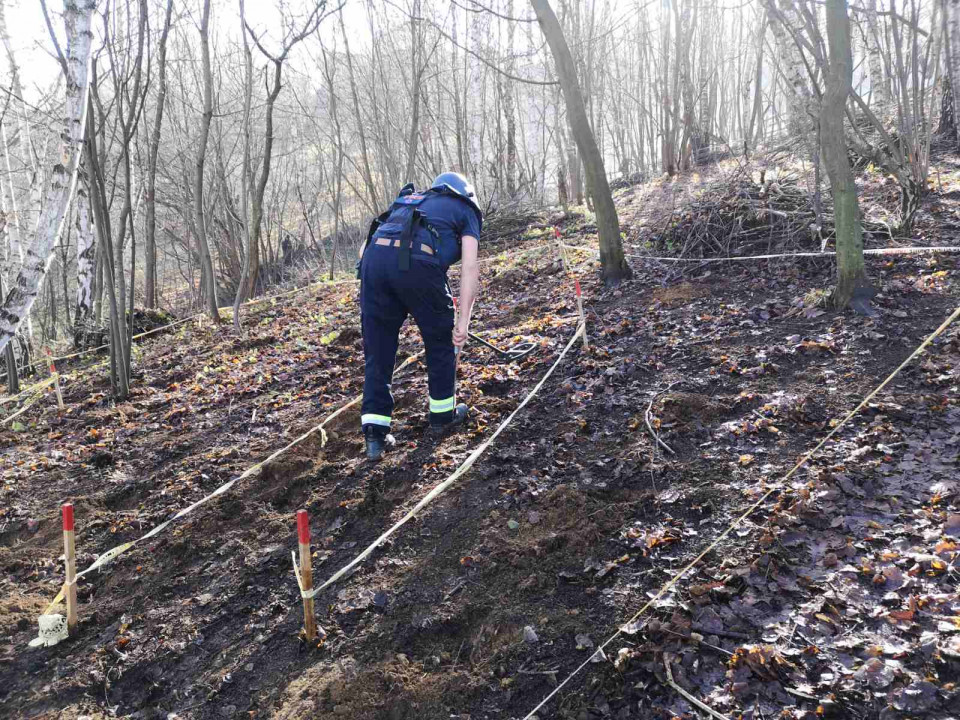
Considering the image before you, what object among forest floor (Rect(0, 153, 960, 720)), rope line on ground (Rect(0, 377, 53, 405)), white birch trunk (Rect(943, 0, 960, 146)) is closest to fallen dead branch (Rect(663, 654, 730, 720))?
forest floor (Rect(0, 153, 960, 720))

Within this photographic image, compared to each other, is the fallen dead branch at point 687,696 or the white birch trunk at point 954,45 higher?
the white birch trunk at point 954,45

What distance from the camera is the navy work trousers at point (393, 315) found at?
3938mm

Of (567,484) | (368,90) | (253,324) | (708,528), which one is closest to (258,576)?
(567,484)

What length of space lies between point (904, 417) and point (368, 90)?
37.0 ft

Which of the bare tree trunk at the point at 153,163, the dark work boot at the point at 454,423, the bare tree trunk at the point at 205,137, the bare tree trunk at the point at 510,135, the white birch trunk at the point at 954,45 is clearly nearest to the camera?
the dark work boot at the point at 454,423

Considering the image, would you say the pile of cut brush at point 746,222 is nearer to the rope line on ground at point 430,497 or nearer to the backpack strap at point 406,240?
the rope line on ground at point 430,497

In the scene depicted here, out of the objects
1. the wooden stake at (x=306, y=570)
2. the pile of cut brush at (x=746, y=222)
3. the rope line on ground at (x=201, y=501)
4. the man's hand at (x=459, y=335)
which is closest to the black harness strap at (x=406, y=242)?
the man's hand at (x=459, y=335)

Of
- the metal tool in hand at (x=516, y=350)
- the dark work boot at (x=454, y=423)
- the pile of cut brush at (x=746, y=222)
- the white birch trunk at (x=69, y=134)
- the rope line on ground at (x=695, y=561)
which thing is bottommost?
the rope line on ground at (x=695, y=561)

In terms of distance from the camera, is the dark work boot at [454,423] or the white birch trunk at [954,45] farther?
the white birch trunk at [954,45]

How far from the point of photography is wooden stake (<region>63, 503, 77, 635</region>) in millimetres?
2992

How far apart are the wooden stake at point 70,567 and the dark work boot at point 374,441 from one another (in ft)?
5.77

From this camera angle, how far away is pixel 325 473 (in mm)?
4285

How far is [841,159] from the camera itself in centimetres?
486

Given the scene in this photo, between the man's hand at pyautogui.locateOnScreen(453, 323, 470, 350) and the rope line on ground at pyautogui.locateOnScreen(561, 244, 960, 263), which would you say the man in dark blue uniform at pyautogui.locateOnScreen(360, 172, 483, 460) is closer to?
the man's hand at pyautogui.locateOnScreen(453, 323, 470, 350)
